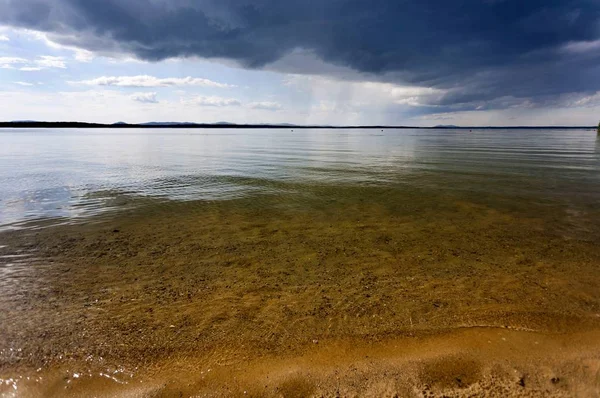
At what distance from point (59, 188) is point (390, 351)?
21.4m

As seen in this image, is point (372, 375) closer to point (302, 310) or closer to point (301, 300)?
point (302, 310)

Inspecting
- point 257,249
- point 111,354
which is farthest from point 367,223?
point 111,354

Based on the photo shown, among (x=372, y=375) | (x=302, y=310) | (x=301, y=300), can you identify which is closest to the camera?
(x=372, y=375)

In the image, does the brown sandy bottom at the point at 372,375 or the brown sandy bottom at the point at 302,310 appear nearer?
the brown sandy bottom at the point at 372,375

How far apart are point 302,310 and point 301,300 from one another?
0.37 m

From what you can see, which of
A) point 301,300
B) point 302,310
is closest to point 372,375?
point 302,310

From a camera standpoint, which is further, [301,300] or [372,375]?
[301,300]

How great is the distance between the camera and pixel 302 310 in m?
6.04

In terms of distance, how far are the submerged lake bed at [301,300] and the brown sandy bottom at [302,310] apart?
0.03m

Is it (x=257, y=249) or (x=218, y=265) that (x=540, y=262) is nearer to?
(x=257, y=249)

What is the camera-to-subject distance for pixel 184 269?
312 inches

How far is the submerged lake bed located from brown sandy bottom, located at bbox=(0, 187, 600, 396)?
32 mm

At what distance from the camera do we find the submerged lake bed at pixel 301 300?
173 inches

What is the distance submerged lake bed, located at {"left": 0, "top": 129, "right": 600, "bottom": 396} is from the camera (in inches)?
173
